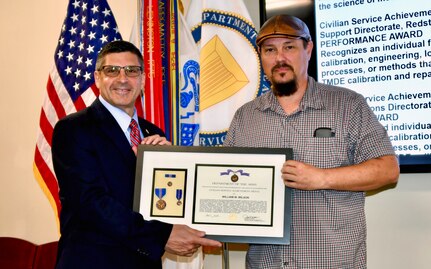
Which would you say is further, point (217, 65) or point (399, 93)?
point (217, 65)

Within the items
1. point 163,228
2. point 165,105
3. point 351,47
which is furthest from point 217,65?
point 163,228

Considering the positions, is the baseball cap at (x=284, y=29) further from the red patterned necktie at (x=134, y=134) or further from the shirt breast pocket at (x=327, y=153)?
the red patterned necktie at (x=134, y=134)

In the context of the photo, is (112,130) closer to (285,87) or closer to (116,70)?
(116,70)

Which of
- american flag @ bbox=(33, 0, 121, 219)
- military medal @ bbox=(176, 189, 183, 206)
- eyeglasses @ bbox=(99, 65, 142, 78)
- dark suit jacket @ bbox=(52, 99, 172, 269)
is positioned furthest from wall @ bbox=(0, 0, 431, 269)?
military medal @ bbox=(176, 189, 183, 206)

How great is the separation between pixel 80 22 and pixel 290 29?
1812 mm

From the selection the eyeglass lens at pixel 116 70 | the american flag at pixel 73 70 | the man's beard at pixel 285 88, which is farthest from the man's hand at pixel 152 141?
the american flag at pixel 73 70

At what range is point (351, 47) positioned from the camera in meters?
3.32

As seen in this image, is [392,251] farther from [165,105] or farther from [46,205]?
[46,205]

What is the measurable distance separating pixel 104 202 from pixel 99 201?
2cm

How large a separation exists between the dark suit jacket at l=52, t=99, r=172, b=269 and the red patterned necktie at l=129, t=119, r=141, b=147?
10 cm

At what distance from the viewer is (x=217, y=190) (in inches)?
103

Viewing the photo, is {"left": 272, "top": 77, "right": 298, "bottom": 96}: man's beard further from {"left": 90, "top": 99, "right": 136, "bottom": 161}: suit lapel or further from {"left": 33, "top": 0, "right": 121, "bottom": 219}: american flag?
{"left": 33, "top": 0, "right": 121, "bottom": 219}: american flag

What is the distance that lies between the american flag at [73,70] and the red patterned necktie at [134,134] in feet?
3.69

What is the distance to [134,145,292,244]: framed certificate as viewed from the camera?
8.43 feet
